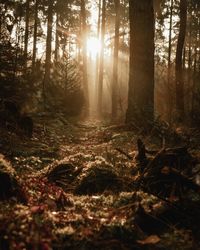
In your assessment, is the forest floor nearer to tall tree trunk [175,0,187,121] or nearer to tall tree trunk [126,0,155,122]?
tall tree trunk [126,0,155,122]

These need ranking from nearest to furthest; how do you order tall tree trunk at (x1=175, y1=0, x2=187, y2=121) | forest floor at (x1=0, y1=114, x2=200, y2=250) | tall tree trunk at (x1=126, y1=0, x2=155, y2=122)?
forest floor at (x1=0, y1=114, x2=200, y2=250) < tall tree trunk at (x1=126, y1=0, x2=155, y2=122) < tall tree trunk at (x1=175, y1=0, x2=187, y2=121)

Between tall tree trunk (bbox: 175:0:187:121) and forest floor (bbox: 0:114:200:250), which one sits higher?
tall tree trunk (bbox: 175:0:187:121)

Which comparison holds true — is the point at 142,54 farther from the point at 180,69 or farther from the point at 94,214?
the point at 94,214

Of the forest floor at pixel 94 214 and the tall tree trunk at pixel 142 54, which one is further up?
the tall tree trunk at pixel 142 54

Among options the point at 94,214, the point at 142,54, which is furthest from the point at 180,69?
the point at 94,214

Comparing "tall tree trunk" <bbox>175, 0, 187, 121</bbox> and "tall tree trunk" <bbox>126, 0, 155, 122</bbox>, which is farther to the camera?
"tall tree trunk" <bbox>175, 0, 187, 121</bbox>

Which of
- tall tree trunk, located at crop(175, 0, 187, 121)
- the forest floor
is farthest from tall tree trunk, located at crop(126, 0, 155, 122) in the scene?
the forest floor

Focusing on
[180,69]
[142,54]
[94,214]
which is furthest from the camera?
[180,69]

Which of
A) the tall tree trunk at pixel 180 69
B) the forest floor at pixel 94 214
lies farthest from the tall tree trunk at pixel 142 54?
the forest floor at pixel 94 214

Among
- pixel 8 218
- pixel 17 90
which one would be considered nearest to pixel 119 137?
pixel 17 90

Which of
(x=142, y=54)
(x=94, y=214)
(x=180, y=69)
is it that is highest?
(x=180, y=69)

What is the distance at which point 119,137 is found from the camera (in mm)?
8977

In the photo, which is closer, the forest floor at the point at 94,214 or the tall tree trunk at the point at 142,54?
the forest floor at the point at 94,214

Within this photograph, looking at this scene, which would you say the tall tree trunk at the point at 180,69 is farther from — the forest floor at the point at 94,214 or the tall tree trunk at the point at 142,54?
the forest floor at the point at 94,214
